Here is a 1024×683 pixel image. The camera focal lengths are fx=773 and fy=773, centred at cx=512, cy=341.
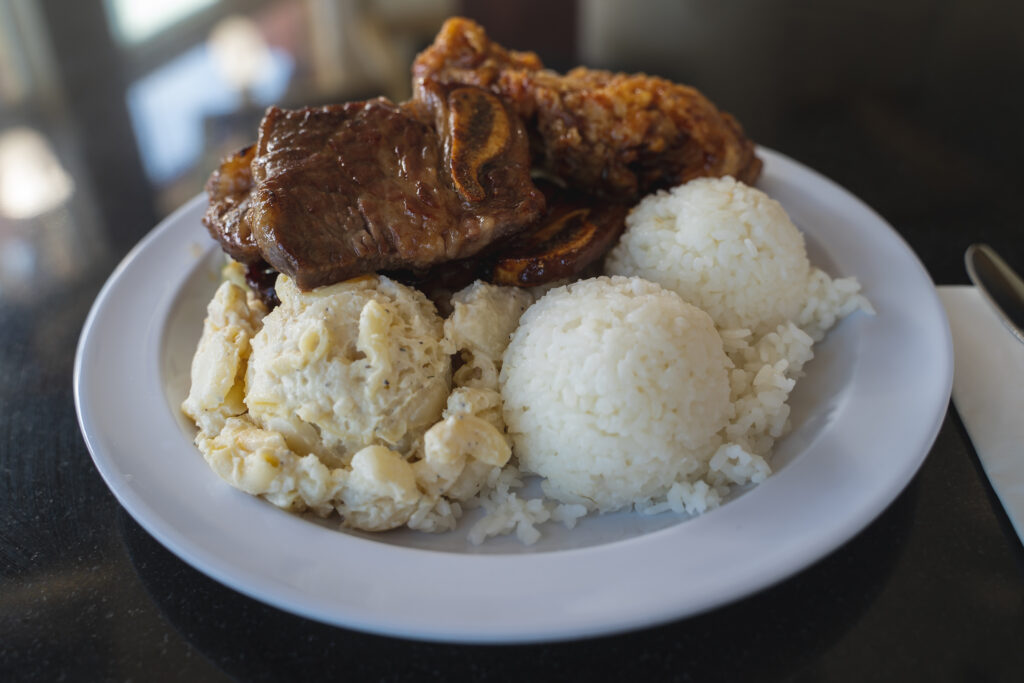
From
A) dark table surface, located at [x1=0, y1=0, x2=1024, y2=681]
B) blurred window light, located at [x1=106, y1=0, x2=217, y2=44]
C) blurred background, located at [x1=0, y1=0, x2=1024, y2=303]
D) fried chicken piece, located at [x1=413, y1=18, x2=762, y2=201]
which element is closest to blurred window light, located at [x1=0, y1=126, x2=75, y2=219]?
blurred background, located at [x1=0, y1=0, x2=1024, y2=303]

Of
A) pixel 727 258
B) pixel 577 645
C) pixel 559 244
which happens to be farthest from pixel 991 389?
pixel 577 645

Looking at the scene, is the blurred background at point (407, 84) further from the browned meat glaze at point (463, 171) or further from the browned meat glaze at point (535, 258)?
the browned meat glaze at point (535, 258)

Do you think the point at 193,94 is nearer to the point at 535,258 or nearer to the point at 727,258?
the point at 535,258

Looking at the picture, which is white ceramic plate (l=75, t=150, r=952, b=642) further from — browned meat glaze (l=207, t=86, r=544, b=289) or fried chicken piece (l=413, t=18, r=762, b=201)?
fried chicken piece (l=413, t=18, r=762, b=201)

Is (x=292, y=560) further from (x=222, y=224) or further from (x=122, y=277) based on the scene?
(x=122, y=277)

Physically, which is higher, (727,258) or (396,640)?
(727,258)

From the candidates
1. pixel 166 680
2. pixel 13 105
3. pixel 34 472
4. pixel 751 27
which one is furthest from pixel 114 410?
pixel 751 27

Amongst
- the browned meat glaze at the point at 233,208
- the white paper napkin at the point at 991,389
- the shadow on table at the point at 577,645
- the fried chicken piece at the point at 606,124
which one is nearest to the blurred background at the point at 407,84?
the white paper napkin at the point at 991,389
